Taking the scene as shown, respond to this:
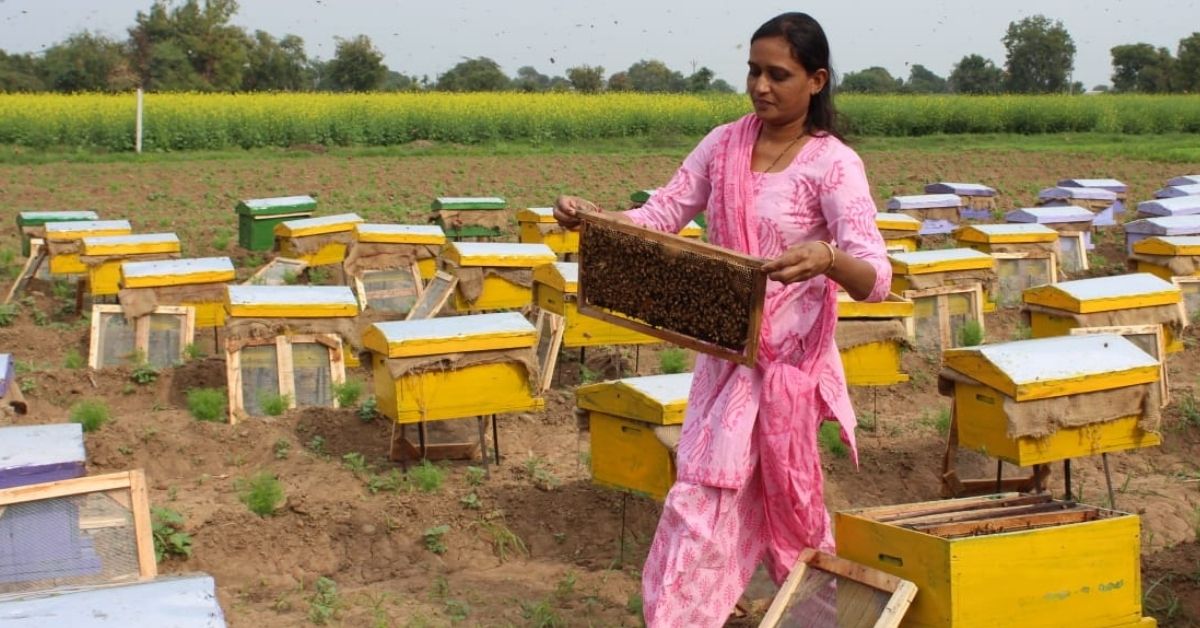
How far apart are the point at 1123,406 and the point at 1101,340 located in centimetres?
37

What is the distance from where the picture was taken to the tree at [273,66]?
192 feet

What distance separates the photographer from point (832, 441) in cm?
789

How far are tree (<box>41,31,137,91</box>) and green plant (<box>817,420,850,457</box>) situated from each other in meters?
49.0

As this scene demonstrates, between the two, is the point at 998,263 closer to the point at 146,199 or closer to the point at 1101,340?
the point at 1101,340

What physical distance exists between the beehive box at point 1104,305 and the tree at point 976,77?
70.0m

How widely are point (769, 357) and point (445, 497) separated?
320 centimetres

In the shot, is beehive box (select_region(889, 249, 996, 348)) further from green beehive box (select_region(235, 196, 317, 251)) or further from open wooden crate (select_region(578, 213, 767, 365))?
green beehive box (select_region(235, 196, 317, 251))

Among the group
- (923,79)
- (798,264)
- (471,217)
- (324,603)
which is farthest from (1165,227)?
(923,79)

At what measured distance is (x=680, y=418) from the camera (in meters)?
5.79

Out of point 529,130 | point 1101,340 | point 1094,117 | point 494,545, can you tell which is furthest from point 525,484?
point 1094,117

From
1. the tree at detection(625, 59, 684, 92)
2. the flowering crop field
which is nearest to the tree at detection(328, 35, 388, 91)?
the flowering crop field

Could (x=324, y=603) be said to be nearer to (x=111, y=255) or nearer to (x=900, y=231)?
(x=111, y=255)

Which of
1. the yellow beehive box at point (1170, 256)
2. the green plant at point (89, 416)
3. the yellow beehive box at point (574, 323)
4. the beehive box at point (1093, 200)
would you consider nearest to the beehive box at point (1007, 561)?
the yellow beehive box at point (574, 323)

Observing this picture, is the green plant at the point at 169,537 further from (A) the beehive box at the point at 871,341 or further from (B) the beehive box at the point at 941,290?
(B) the beehive box at the point at 941,290
